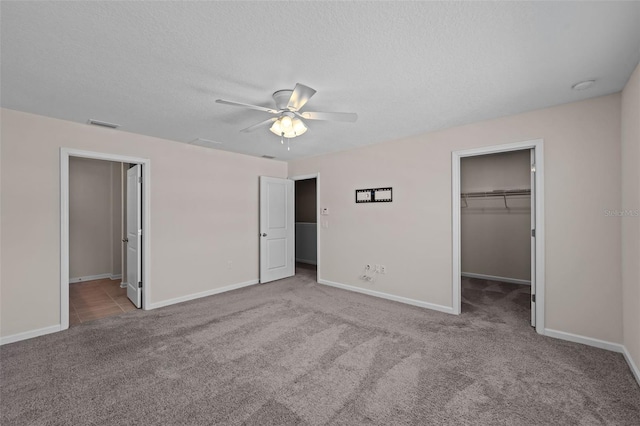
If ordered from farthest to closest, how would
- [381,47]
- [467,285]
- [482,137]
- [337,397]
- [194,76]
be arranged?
1. [467,285]
2. [482,137]
3. [194,76]
4. [337,397]
5. [381,47]

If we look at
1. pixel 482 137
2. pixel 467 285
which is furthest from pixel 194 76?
pixel 467 285

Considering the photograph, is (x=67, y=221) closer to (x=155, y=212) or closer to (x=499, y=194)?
(x=155, y=212)

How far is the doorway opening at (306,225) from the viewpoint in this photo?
7172mm

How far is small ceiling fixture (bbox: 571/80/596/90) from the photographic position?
2326 mm

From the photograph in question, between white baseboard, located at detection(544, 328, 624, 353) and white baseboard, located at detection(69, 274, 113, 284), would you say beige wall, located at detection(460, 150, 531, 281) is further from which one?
white baseboard, located at detection(69, 274, 113, 284)

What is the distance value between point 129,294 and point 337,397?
384 cm

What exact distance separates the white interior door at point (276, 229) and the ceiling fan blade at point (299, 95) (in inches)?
119

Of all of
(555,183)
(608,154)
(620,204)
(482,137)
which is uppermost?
(482,137)

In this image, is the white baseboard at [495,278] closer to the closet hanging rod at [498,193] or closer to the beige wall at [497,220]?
the beige wall at [497,220]

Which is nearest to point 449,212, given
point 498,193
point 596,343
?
point 596,343

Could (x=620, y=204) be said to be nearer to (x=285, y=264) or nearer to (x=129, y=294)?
(x=285, y=264)

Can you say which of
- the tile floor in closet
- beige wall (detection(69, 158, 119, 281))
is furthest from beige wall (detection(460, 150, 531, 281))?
beige wall (detection(69, 158, 119, 281))

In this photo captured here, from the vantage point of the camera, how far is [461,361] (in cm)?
242

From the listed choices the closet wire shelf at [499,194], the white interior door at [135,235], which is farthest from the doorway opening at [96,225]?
the closet wire shelf at [499,194]
